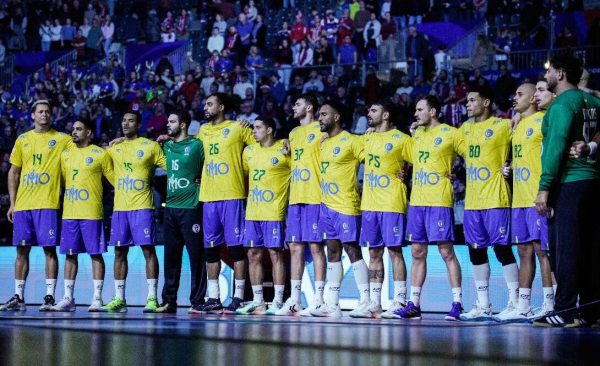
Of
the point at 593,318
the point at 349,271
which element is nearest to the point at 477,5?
the point at 349,271

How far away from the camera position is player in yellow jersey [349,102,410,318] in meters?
10.9

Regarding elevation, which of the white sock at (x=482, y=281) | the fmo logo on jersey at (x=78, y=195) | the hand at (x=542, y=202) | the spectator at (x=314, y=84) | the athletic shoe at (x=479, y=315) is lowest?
the athletic shoe at (x=479, y=315)

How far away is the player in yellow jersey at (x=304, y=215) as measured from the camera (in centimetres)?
1147

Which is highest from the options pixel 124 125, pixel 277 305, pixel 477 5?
pixel 477 5

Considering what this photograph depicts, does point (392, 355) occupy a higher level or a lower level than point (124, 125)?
lower

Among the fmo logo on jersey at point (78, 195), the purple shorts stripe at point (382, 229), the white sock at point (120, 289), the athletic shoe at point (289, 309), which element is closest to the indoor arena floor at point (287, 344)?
the purple shorts stripe at point (382, 229)

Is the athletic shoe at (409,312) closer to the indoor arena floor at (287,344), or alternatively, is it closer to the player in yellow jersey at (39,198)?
the indoor arena floor at (287,344)

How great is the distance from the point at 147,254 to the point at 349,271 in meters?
2.69

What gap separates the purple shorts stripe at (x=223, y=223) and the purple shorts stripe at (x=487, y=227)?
2.87m

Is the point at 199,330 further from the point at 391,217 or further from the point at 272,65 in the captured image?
the point at 272,65

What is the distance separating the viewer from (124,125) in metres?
12.5

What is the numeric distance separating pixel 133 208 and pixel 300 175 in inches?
88.0

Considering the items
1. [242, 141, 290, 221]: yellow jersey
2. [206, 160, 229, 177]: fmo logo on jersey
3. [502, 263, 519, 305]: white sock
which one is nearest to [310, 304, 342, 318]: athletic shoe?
[242, 141, 290, 221]: yellow jersey

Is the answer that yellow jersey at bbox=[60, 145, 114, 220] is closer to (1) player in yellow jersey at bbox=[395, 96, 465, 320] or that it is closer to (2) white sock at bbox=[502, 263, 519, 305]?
(1) player in yellow jersey at bbox=[395, 96, 465, 320]
